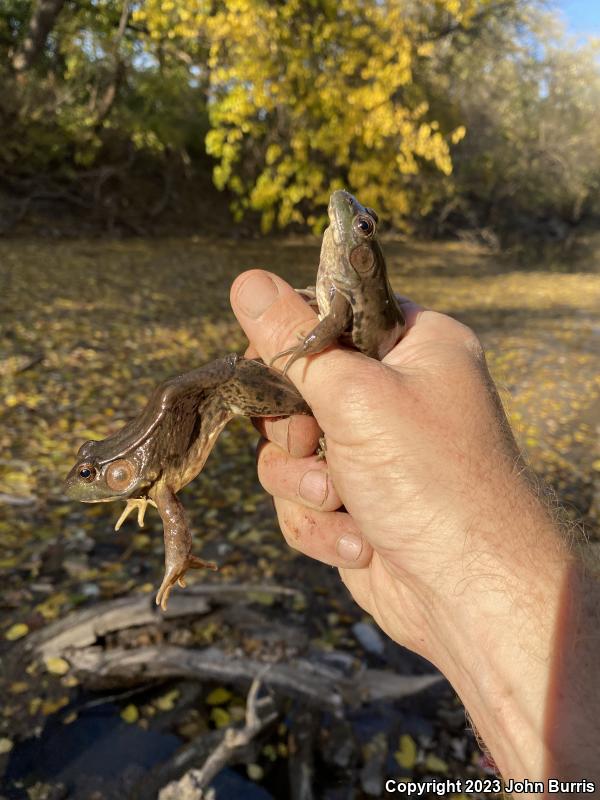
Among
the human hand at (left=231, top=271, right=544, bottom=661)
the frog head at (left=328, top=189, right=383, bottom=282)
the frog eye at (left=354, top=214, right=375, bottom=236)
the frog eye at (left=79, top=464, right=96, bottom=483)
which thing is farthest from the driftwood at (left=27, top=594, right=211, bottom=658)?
the frog eye at (left=354, top=214, right=375, bottom=236)

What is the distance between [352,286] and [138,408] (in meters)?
6.58

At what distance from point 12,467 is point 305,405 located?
5.24 meters

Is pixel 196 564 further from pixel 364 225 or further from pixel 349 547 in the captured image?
pixel 364 225

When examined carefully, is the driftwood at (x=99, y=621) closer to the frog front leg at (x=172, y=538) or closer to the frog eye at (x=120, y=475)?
the frog front leg at (x=172, y=538)

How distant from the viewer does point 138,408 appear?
347 inches

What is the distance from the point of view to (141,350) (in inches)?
439

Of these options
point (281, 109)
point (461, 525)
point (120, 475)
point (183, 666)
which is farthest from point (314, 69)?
point (461, 525)

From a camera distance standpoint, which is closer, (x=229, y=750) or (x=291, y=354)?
(x=291, y=354)

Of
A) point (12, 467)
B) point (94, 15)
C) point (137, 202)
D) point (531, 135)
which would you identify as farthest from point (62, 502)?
point (531, 135)

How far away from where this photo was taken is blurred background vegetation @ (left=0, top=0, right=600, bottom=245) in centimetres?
1341

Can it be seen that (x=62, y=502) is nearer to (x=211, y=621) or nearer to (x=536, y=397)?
(x=211, y=621)

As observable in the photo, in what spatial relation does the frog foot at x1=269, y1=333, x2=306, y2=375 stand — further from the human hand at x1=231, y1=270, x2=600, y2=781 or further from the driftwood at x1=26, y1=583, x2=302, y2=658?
the driftwood at x1=26, y1=583, x2=302, y2=658

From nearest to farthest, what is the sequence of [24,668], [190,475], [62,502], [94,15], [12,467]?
1. [190,475]
2. [24,668]
3. [62,502]
4. [12,467]
5. [94,15]

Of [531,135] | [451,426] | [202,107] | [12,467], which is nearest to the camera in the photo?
[451,426]
